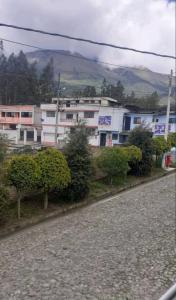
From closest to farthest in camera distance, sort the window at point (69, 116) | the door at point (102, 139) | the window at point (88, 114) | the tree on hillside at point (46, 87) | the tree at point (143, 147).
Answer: the tree at point (143, 147) → the door at point (102, 139) → the window at point (88, 114) → the window at point (69, 116) → the tree on hillside at point (46, 87)

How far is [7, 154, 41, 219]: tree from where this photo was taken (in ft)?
33.5

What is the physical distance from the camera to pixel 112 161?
602 inches

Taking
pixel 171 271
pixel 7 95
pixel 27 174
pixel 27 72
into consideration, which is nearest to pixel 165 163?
pixel 27 174

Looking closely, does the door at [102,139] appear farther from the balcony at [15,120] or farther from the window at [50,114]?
the balcony at [15,120]

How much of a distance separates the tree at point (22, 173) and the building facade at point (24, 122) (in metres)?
41.0

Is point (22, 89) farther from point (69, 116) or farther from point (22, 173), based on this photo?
point (22, 173)

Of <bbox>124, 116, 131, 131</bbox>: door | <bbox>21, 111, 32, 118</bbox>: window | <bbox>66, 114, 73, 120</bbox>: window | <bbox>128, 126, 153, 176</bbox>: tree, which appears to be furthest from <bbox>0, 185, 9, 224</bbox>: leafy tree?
<bbox>21, 111, 32, 118</bbox>: window

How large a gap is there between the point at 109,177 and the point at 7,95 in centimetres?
5961

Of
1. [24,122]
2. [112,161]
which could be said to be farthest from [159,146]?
[24,122]

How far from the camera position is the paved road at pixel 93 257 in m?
6.24

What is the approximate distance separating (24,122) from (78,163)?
42.0 metres

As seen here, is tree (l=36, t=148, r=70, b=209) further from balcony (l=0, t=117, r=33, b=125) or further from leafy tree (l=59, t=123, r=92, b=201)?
balcony (l=0, t=117, r=33, b=125)

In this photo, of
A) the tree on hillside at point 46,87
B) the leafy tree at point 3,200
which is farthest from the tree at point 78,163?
the tree on hillside at point 46,87

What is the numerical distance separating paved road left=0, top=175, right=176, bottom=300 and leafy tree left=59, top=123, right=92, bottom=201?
1116 mm
